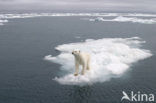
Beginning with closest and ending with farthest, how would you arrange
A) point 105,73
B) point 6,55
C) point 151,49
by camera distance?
1. point 105,73
2. point 6,55
3. point 151,49

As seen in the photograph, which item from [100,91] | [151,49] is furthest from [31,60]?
[151,49]

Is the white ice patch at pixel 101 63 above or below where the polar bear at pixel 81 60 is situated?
below

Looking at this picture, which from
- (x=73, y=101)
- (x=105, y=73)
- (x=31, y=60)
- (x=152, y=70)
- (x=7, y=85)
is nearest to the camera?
(x=73, y=101)

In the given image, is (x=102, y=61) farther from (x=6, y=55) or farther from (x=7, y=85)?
(x=6, y=55)

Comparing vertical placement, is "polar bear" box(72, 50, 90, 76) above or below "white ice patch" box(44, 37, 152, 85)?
above

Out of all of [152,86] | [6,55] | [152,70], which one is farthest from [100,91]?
[6,55]

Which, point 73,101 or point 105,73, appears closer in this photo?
point 73,101

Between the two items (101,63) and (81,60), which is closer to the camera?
(81,60)

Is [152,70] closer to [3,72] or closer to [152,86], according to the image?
[152,86]

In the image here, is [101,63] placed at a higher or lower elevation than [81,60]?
lower
